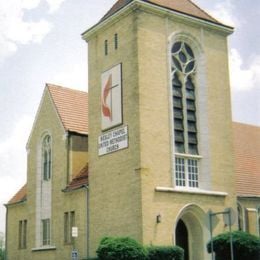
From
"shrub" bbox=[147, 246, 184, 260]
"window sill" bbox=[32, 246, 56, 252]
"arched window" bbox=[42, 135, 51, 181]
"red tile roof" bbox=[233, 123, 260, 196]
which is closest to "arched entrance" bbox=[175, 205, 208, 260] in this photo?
"shrub" bbox=[147, 246, 184, 260]

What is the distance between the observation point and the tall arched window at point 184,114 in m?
29.0

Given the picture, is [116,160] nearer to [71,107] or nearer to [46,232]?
[71,107]

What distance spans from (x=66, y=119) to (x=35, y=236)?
318 inches

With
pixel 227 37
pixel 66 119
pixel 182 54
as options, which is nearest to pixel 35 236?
pixel 66 119

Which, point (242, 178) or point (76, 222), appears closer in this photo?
point (76, 222)

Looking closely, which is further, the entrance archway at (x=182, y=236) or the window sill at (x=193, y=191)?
the entrance archway at (x=182, y=236)

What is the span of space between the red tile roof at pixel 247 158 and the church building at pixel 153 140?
0.75 meters

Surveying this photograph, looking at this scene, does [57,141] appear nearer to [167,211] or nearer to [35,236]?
[35,236]

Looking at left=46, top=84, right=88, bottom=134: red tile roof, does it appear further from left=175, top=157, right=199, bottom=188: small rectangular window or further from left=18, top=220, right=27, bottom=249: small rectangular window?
left=175, top=157, right=199, bottom=188: small rectangular window

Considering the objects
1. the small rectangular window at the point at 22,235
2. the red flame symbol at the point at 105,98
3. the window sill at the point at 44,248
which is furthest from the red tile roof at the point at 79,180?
the small rectangular window at the point at 22,235

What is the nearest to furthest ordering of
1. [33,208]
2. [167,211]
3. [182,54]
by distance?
[167,211] → [182,54] → [33,208]

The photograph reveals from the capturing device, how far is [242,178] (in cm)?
3481

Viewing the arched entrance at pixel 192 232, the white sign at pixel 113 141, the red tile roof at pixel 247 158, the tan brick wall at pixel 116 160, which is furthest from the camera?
the red tile roof at pixel 247 158

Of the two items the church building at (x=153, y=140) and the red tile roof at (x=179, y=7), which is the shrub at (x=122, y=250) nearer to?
the church building at (x=153, y=140)
